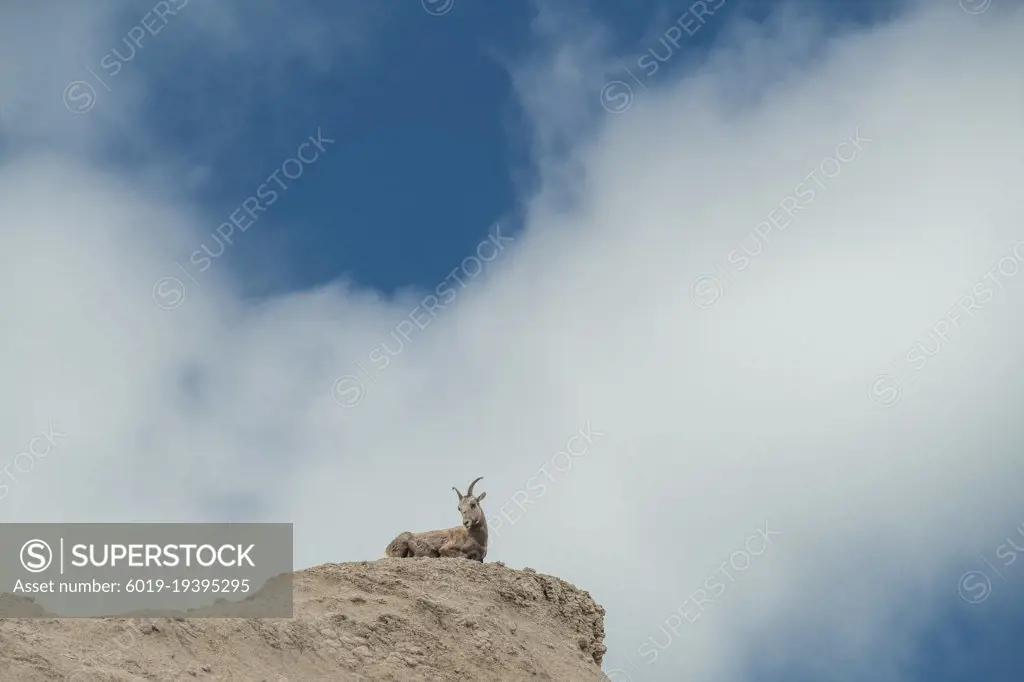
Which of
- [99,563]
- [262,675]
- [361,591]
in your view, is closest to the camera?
[262,675]

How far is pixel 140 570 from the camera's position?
21.6m

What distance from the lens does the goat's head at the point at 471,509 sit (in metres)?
27.0

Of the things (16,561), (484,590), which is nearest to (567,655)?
(484,590)

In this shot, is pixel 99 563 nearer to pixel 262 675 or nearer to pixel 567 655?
pixel 262 675

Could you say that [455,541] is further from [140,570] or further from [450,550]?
[140,570]

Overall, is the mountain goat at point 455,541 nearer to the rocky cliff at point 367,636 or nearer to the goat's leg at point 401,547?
the goat's leg at point 401,547

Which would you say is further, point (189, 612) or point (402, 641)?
point (402, 641)

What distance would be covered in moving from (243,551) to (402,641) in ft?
9.91

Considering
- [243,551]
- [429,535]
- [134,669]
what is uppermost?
[429,535]

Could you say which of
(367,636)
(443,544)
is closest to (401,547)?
(443,544)

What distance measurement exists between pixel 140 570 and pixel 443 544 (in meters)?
7.11

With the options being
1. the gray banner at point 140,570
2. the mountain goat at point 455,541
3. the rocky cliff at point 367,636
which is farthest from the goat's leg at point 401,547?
the gray banner at point 140,570

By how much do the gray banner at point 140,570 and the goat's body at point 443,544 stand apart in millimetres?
4885

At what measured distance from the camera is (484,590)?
79.4 feet
